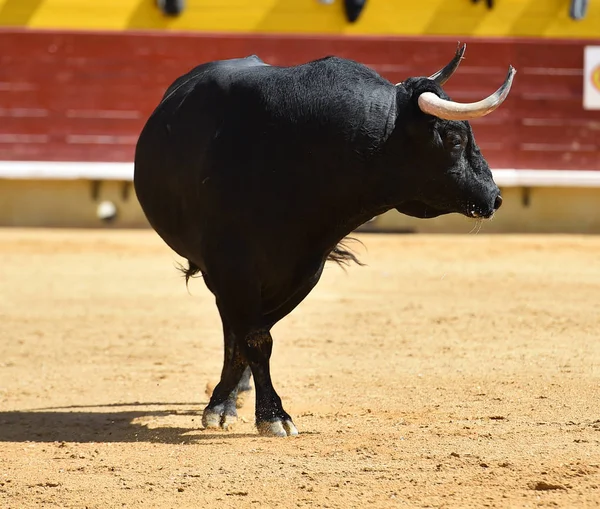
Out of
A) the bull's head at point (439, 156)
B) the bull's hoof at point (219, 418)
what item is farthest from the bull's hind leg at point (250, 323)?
the bull's head at point (439, 156)

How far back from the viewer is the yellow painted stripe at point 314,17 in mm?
13750

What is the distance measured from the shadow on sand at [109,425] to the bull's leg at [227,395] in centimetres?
7

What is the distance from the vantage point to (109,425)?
523 centimetres

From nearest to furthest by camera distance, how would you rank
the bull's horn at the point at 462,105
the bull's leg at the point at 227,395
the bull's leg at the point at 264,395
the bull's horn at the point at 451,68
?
the bull's horn at the point at 462,105
the bull's horn at the point at 451,68
the bull's leg at the point at 264,395
the bull's leg at the point at 227,395

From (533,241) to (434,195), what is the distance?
8.12 meters

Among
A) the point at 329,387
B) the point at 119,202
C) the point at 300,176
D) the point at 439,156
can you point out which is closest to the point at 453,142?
the point at 439,156

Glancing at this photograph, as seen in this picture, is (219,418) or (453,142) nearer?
(453,142)

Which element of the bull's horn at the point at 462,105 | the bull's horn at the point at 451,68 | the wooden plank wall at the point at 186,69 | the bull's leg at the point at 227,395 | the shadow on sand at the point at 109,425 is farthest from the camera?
the wooden plank wall at the point at 186,69

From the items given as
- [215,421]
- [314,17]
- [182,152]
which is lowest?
[314,17]

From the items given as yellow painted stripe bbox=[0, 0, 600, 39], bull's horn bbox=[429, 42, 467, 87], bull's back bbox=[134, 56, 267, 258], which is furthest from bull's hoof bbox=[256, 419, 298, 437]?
yellow painted stripe bbox=[0, 0, 600, 39]

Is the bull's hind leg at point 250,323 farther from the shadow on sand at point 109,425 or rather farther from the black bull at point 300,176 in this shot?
the shadow on sand at point 109,425

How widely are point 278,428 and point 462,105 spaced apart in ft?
4.51

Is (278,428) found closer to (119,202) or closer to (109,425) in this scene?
(109,425)

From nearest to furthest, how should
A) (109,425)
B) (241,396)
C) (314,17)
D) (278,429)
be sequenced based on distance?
(278,429)
(109,425)
(241,396)
(314,17)
